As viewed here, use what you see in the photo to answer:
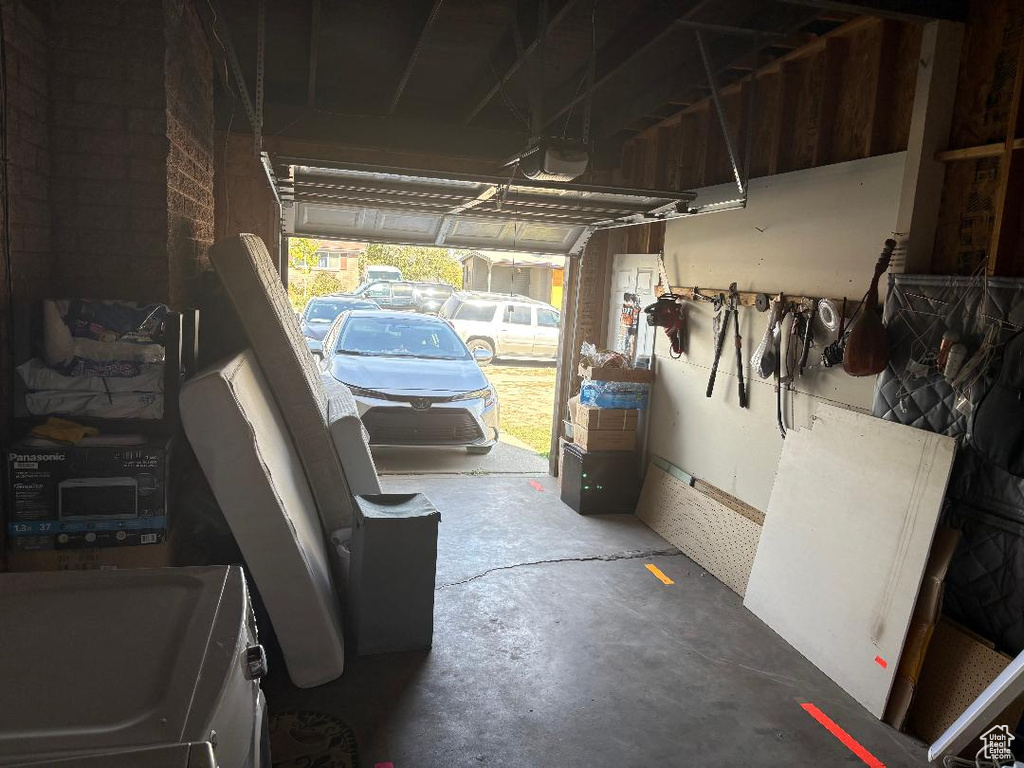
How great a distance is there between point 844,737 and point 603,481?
321 cm

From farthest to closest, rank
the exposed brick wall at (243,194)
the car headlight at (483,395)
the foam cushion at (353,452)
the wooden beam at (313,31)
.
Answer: the car headlight at (483,395) < the exposed brick wall at (243,194) < the foam cushion at (353,452) < the wooden beam at (313,31)

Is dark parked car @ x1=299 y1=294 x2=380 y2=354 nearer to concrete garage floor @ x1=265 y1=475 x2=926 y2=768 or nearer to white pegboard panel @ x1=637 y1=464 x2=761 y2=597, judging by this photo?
white pegboard panel @ x1=637 y1=464 x2=761 y2=597

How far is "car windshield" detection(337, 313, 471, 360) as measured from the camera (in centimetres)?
812

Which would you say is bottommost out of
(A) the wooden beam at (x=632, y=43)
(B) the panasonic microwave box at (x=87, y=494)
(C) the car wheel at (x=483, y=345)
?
(C) the car wheel at (x=483, y=345)

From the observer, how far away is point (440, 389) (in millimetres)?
7449

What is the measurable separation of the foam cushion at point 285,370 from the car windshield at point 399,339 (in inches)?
139

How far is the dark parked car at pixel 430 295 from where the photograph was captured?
16984 millimetres

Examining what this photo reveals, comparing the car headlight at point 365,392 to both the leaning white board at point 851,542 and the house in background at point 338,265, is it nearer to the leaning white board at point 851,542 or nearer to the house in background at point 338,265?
the leaning white board at point 851,542

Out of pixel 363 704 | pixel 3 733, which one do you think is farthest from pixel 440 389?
pixel 3 733

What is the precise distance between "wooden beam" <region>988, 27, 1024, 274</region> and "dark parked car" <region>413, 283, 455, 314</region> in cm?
1378

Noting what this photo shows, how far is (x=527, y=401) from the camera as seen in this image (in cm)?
1188

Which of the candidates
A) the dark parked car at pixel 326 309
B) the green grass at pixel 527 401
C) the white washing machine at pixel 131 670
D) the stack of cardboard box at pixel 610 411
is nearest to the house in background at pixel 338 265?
the dark parked car at pixel 326 309

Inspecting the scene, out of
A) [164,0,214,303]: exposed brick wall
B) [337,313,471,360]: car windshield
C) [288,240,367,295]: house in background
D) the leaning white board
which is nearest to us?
[164,0,214,303]: exposed brick wall

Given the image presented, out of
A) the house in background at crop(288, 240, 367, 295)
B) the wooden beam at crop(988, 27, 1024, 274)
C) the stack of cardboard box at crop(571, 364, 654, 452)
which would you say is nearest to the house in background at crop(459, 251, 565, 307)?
the house in background at crop(288, 240, 367, 295)
